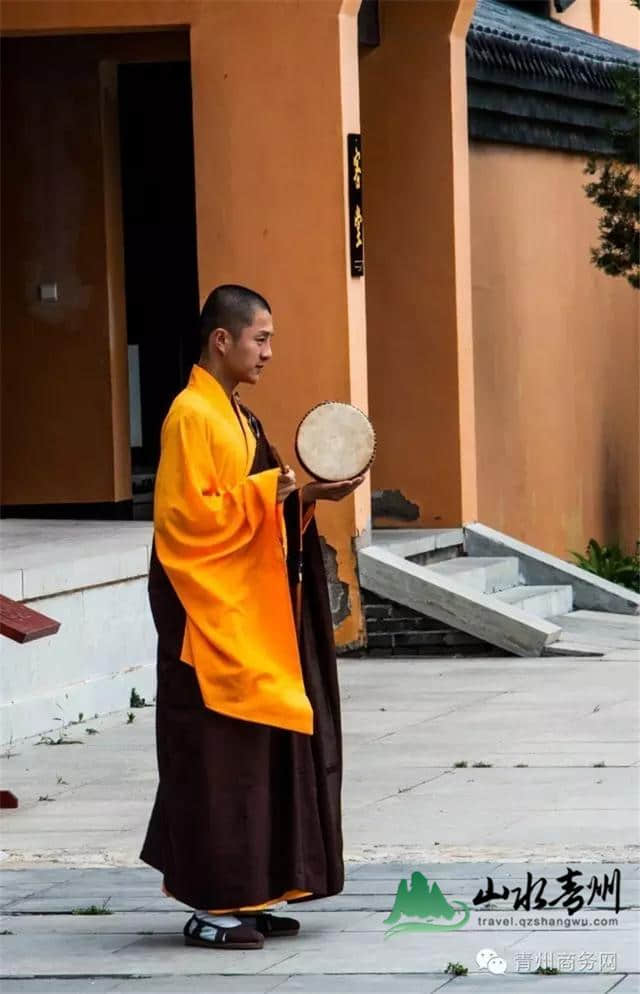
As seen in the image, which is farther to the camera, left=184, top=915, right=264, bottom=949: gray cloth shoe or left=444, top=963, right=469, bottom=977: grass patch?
left=184, top=915, right=264, bottom=949: gray cloth shoe

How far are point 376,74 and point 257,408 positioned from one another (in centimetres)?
312

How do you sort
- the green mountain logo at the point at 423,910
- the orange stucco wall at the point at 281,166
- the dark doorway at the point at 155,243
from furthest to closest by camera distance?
the dark doorway at the point at 155,243
the orange stucco wall at the point at 281,166
the green mountain logo at the point at 423,910

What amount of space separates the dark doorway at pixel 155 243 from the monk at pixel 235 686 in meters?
8.12

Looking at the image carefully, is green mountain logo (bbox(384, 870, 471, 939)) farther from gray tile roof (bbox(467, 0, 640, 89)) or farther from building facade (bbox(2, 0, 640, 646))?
gray tile roof (bbox(467, 0, 640, 89))

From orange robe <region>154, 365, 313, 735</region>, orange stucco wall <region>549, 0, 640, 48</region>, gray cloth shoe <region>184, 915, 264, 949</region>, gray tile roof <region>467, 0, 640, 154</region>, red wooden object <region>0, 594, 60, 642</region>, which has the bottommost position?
gray cloth shoe <region>184, 915, 264, 949</region>

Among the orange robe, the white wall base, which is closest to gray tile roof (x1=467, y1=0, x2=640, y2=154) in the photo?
the white wall base

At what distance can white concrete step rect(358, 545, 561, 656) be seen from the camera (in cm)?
1285

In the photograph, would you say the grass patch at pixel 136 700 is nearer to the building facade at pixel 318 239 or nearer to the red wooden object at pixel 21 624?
the building facade at pixel 318 239

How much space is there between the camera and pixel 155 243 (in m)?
14.8

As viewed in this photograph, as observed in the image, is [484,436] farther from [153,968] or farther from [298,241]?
[153,968]

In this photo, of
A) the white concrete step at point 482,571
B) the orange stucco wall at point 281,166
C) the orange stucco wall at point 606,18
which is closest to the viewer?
the orange stucco wall at point 281,166

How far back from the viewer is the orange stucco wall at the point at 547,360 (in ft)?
53.9

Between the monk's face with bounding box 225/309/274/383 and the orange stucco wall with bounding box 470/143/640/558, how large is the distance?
31.8ft

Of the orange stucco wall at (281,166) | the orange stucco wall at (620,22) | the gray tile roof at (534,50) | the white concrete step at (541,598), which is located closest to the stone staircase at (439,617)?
the white concrete step at (541,598)
